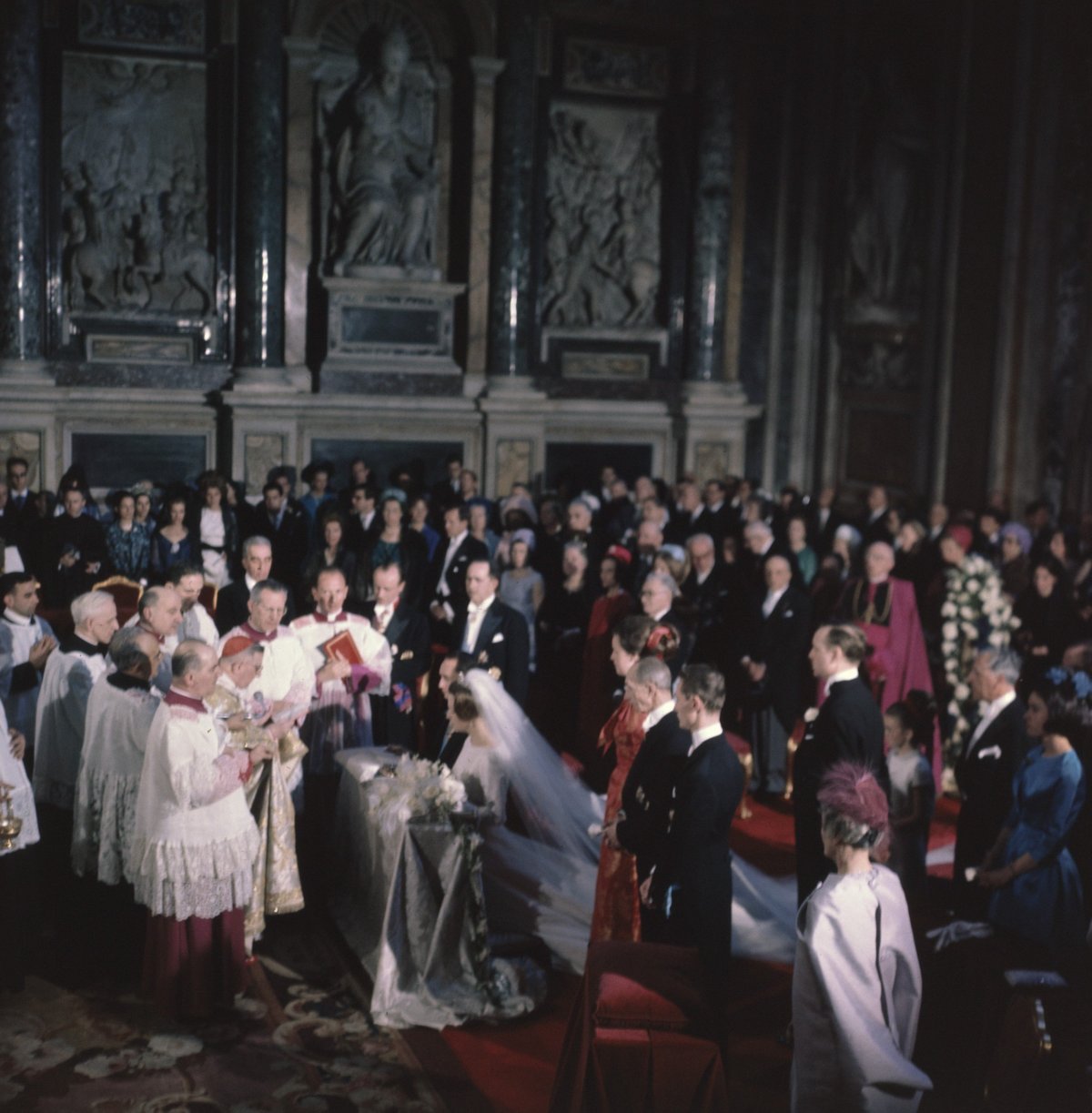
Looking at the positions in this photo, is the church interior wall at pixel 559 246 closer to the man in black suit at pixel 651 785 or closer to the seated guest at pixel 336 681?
the seated guest at pixel 336 681

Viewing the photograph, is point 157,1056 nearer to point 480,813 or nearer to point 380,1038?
point 380,1038

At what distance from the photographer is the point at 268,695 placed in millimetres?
7047

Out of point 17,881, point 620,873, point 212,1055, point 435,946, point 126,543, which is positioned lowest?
point 212,1055

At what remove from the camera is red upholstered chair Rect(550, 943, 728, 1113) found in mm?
4656

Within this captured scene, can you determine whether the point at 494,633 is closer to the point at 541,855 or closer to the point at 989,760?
the point at 541,855

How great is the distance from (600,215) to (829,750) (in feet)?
35.0

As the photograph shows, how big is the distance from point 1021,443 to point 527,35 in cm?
653

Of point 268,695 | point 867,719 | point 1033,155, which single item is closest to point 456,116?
point 1033,155

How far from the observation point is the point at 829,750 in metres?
6.05

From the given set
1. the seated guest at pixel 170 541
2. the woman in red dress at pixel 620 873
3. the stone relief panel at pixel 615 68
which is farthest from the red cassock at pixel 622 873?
the stone relief panel at pixel 615 68

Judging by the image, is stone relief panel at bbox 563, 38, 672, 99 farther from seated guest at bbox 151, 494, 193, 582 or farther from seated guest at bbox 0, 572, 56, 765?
seated guest at bbox 0, 572, 56, 765

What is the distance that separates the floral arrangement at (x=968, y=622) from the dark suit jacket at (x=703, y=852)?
154 inches

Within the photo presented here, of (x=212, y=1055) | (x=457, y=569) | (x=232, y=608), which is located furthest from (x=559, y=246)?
(x=212, y=1055)

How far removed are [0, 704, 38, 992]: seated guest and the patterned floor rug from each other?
0.14 m
